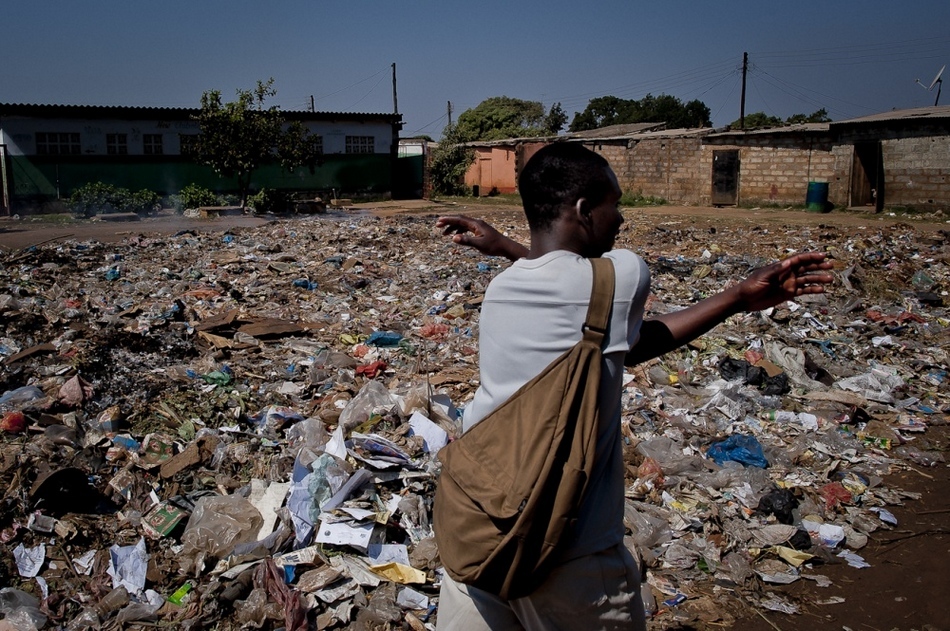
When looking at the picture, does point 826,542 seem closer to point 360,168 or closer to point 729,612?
point 729,612

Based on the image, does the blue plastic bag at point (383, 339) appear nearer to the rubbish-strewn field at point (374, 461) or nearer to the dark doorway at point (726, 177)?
the rubbish-strewn field at point (374, 461)

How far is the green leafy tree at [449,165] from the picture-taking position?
28812mm

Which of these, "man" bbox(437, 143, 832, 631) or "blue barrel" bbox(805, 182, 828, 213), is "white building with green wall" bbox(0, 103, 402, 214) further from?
"man" bbox(437, 143, 832, 631)

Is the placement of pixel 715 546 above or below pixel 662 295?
below

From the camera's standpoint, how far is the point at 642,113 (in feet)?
175

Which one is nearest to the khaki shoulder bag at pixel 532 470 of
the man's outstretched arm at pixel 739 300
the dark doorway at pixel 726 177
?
the man's outstretched arm at pixel 739 300

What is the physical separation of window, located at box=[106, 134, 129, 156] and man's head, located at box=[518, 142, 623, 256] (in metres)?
24.8

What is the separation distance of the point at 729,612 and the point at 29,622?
2.77m

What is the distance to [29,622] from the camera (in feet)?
9.34

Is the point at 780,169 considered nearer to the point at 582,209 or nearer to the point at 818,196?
the point at 818,196

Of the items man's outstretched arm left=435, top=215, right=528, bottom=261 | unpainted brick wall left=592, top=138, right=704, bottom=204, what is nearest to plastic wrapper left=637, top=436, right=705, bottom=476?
man's outstretched arm left=435, top=215, right=528, bottom=261

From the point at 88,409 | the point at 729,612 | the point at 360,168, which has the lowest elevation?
the point at 729,612

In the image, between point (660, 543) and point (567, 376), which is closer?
point (567, 376)

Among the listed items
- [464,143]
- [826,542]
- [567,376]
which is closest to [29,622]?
[567,376]
